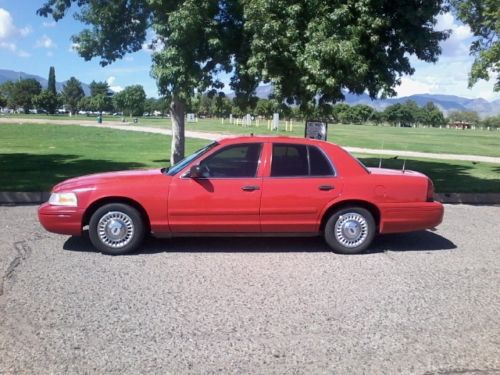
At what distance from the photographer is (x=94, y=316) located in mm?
4547

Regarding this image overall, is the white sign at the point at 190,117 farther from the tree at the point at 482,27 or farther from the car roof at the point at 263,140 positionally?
the car roof at the point at 263,140

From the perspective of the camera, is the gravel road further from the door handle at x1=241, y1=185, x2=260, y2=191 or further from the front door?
the door handle at x1=241, y1=185, x2=260, y2=191

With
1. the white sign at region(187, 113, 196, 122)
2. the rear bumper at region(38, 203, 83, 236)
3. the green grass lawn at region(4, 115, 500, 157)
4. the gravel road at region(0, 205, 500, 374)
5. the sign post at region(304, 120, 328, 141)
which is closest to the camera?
the gravel road at region(0, 205, 500, 374)

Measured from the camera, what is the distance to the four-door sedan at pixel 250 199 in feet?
21.3

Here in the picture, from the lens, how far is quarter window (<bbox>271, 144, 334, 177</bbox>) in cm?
676

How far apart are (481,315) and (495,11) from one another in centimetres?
959

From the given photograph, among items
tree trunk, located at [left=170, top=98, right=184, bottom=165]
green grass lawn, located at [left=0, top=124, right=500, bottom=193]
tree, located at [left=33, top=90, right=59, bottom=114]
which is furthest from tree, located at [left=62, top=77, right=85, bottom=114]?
tree trunk, located at [left=170, top=98, right=184, bottom=165]

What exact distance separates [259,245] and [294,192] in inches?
42.2

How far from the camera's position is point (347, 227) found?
6781 mm

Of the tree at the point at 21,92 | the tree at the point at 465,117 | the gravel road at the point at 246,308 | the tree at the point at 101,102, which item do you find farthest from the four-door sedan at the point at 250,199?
the tree at the point at 465,117

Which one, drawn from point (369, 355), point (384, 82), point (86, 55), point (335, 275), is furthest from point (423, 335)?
point (86, 55)

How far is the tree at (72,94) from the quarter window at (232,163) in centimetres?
15125

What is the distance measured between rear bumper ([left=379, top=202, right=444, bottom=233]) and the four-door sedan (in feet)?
0.04

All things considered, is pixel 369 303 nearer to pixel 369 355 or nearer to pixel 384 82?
pixel 369 355
